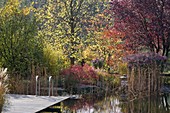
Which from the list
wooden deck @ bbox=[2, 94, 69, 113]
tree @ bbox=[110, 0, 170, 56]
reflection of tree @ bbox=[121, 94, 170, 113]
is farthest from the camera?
tree @ bbox=[110, 0, 170, 56]

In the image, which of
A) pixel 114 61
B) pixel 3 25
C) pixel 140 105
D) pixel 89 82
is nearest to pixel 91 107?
pixel 140 105

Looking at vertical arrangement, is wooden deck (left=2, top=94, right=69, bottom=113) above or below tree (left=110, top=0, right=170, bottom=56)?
below

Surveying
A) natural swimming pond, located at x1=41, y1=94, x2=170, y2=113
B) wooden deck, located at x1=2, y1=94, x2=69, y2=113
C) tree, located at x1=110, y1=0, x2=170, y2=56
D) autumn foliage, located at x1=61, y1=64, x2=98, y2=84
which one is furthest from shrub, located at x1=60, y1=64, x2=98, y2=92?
wooden deck, located at x1=2, y1=94, x2=69, y2=113

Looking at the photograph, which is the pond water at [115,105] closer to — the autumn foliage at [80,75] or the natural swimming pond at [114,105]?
the natural swimming pond at [114,105]

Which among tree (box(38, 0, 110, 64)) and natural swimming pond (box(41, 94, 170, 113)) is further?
tree (box(38, 0, 110, 64))

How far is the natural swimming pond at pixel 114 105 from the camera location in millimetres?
9859

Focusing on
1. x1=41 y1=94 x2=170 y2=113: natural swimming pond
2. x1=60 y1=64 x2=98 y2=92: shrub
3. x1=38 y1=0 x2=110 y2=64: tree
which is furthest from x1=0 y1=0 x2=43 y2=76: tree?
x1=38 y1=0 x2=110 y2=64: tree

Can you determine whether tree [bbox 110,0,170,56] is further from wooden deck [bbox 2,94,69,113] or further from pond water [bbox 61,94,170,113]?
wooden deck [bbox 2,94,69,113]

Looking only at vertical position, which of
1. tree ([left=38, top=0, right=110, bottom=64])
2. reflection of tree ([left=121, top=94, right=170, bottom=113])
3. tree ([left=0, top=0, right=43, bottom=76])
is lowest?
reflection of tree ([left=121, top=94, right=170, bottom=113])

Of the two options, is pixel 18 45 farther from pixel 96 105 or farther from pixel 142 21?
pixel 142 21

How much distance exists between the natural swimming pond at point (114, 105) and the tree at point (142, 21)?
368 centimetres

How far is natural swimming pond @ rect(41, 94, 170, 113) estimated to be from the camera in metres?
9.86

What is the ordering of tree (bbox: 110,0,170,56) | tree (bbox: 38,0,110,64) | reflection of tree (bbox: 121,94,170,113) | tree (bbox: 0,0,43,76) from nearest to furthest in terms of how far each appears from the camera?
reflection of tree (bbox: 121,94,170,113), tree (bbox: 0,0,43,76), tree (bbox: 110,0,170,56), tree (bbox: 38,0,110,64)

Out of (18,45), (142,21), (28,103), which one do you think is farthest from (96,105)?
(142,21)
